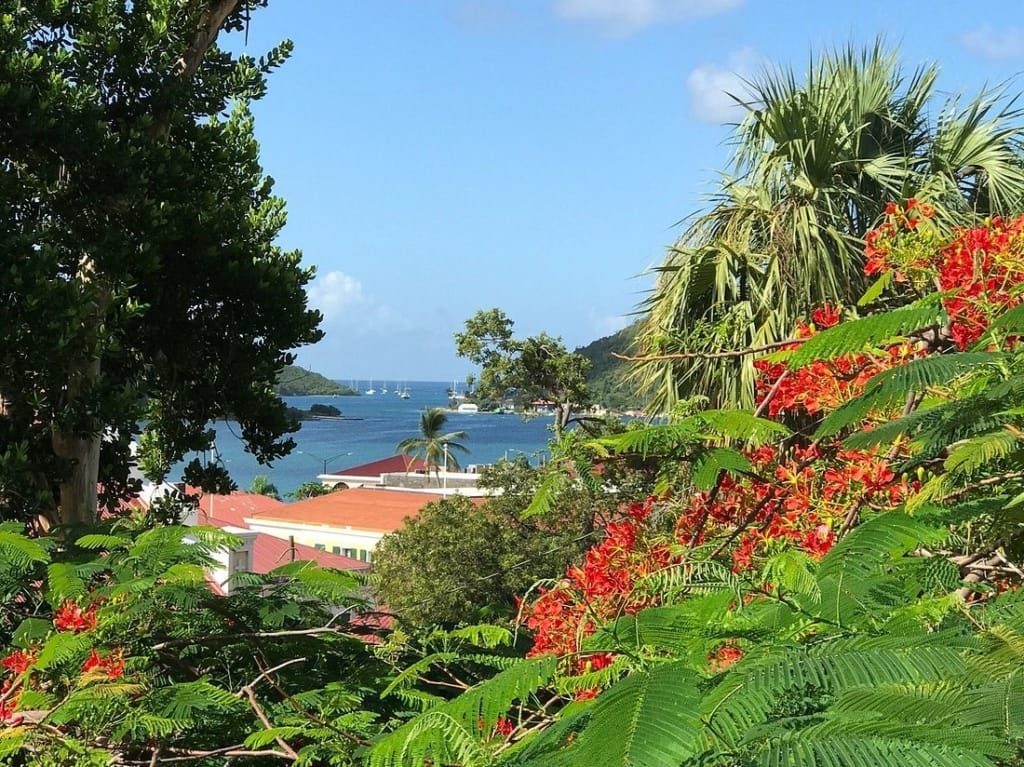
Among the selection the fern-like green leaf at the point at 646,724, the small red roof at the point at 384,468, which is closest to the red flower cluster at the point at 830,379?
the fern-like green leaf at the point at 646,724

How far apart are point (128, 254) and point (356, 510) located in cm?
2752

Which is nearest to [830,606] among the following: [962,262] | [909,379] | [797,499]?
[909,379]

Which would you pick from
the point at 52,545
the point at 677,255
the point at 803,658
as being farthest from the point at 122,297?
the point at 803,658

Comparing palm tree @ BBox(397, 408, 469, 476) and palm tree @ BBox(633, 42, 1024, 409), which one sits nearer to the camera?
palm tree @ BBox(633, 42, 1024, 409)

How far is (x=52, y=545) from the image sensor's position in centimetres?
347

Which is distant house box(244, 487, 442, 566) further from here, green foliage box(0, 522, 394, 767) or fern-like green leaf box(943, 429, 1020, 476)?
fern-like green leaf box(943, 429, 1020, 476)

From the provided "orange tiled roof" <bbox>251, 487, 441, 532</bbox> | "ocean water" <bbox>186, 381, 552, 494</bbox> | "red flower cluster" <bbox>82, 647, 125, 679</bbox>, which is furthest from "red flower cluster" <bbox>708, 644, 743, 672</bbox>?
"ocean water" <bbox>186, 381, 552, 494</bbox>

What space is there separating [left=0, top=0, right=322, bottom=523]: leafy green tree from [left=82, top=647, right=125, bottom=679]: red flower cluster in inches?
152

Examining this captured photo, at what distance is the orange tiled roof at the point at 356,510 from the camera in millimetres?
31062

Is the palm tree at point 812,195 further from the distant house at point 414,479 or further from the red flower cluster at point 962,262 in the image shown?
the distant house at point 414,479

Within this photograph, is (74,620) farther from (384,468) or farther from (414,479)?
(384,468)

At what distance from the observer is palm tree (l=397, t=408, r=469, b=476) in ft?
145

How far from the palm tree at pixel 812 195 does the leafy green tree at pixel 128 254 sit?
10.8 feet

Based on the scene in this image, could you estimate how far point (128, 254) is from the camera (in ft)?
20.6
